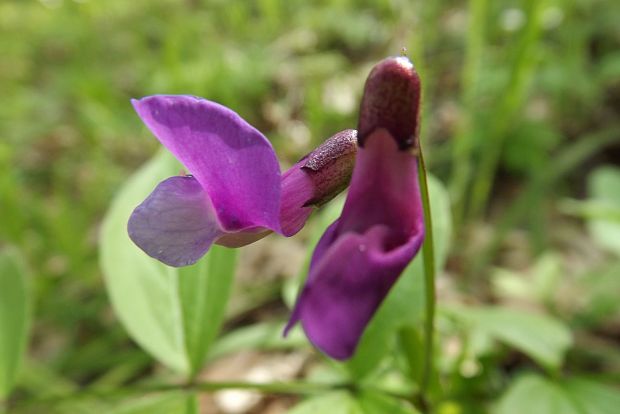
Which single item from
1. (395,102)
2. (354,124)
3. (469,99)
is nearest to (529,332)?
(395,102)

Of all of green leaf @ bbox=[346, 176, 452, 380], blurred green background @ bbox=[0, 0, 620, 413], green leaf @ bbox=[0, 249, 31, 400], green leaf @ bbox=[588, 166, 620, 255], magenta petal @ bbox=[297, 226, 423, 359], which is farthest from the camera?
blurred green background @ bbox=[0, 0, 620, 413]

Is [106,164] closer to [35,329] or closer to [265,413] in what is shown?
[35,329]

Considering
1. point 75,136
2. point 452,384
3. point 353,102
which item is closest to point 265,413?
point 452,384

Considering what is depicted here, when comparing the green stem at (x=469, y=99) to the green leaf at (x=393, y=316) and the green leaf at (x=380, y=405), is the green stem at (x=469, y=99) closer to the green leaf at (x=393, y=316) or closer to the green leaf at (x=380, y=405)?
the green leaf at (x=393, y=316)

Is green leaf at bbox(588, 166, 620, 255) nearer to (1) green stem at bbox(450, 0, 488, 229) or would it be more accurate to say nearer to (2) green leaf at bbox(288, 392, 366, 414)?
(1) green stem at bbox(450, 0, 488, 229)

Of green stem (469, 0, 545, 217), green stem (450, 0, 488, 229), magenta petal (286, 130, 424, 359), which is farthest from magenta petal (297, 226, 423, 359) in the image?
green stem (450, 0, 488, 229)

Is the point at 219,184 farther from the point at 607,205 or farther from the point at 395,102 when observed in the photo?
the point at 607,205
